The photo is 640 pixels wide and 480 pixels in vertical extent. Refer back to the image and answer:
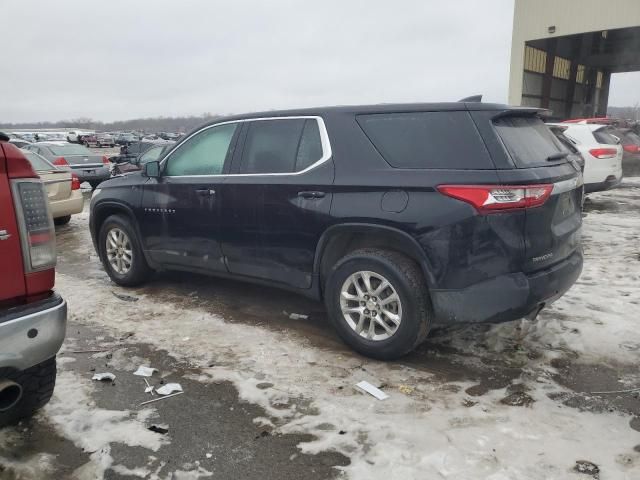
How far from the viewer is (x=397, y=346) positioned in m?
3.66

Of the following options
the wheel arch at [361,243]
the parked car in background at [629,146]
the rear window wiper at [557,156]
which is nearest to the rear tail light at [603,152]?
the parked car in background at [629,146]

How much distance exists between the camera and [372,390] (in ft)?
11.1

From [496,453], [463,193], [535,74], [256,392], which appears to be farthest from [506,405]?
[535,74]

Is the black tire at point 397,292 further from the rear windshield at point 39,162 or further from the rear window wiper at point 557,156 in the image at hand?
the rear windshield at point 39,162

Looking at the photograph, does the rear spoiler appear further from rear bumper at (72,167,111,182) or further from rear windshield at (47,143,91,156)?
rear windshield at (47,143,91,156)

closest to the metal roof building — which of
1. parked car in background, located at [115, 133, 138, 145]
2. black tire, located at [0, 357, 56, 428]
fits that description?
black tire, located at [0, 357, 56, 428]

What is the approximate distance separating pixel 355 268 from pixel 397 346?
62cm

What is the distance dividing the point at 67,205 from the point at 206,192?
5.91 metres

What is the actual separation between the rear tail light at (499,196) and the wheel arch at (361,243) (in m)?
0.46

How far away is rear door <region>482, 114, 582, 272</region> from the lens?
3.32 m

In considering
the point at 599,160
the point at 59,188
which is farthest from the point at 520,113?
the point at 59,188

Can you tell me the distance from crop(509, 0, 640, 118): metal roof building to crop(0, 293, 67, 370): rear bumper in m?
18.5

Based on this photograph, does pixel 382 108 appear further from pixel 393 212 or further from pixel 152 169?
pixel 152 169

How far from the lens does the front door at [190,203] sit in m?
4.70
